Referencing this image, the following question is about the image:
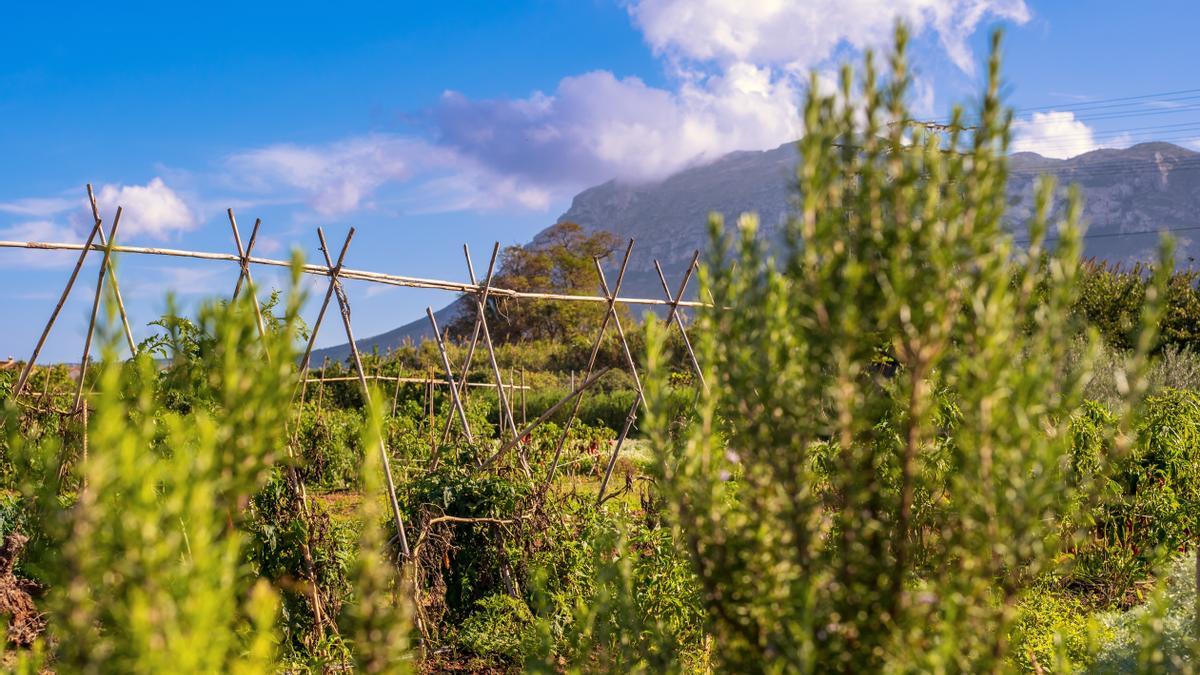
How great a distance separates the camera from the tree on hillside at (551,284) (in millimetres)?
42500

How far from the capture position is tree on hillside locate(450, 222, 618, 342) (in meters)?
42.5

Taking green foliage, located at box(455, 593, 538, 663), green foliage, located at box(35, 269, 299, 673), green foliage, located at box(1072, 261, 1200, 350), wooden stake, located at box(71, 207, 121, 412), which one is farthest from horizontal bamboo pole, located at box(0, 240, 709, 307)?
green foliage, located at box(1072, 261, 1200, 350)

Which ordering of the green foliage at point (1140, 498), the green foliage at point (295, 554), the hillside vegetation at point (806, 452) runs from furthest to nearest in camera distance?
the green foliage at point (1140, 498) → the green foliage at point (295, 554) → the hillside vegetation at point (806, 452)

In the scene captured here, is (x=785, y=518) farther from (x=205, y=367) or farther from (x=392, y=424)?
(x=392, y=424)

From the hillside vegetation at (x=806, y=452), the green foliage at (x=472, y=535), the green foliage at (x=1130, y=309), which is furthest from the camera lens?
the green foliage at (x=1130, y=309)

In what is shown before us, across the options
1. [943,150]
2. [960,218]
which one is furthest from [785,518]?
[943,150]

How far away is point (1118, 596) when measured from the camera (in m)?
6.72

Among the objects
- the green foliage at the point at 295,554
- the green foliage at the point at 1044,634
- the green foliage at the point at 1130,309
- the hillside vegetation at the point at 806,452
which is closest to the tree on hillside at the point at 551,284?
the green foliage at the point at 1130,309

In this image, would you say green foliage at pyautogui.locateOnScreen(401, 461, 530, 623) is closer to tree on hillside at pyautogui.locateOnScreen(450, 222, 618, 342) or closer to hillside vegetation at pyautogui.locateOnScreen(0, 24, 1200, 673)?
hillside vegetation at pyautogui.locateOnScreen(0, 24, 1200, 673)

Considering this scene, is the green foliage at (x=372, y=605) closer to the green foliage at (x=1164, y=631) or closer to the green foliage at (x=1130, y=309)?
the green foliage at (x=1164, y=631)

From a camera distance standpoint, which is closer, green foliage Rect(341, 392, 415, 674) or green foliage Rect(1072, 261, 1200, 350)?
green foliage Rect(341, 392, 415, 674)

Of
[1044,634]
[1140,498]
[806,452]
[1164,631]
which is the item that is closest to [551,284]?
[1140,498]

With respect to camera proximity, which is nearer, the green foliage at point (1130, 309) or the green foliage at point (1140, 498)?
the green foliage at point (1140, 498)

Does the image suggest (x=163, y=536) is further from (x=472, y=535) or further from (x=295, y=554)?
(x=472, y=535)
